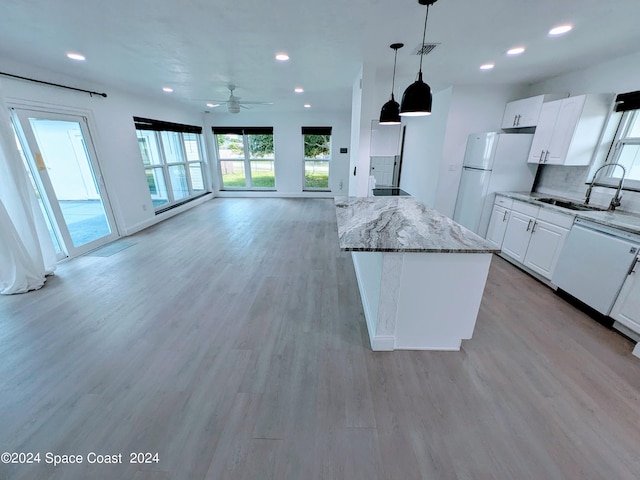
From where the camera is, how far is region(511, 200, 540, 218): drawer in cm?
309

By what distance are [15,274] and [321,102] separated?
5703 millimetres

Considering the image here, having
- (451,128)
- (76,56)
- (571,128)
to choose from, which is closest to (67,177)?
(76,56)

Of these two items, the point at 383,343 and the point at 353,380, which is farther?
the point at 383,343

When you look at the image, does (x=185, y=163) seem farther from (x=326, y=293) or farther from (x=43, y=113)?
(x=326, y=293)

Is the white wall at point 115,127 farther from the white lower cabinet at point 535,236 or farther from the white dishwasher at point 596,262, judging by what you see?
the white dishwasher at point 596,262

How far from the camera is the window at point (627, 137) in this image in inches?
106

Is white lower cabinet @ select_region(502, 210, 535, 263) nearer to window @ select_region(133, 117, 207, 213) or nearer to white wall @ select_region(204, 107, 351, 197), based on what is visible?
white wall @ select_region(204, 107, 351, 197)

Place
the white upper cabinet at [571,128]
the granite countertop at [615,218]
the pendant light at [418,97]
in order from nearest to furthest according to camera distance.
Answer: the pendant light at [418,97] → the granite countertop at [615,218] → the white upper cabinet at [571,128]

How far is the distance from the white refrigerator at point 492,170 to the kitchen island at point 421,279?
2.25 m

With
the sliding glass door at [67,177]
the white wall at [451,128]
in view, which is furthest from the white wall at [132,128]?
the white wall at [451,128]

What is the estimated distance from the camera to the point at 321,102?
581cm

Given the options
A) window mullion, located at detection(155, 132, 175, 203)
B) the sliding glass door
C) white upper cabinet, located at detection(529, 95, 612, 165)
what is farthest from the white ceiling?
window mullion, located at detection(155, 132, 175, 203)

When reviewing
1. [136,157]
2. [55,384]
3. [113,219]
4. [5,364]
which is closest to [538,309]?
[55,384]

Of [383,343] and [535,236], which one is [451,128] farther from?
[383,343]
